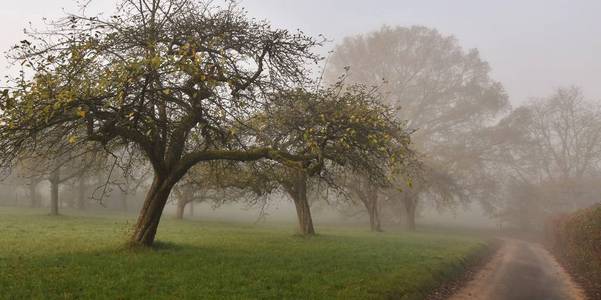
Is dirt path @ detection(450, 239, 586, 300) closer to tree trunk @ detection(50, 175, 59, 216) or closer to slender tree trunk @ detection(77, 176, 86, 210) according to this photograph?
tree trunk @ detection(50, 175, 59, 216)

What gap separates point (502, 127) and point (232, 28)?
146ft

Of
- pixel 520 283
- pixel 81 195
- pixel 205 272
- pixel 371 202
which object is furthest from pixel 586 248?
pixel 81 195

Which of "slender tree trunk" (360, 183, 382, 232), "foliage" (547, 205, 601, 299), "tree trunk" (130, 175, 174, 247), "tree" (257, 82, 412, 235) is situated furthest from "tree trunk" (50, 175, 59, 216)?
"foliage" (547, 205, 601, 299)

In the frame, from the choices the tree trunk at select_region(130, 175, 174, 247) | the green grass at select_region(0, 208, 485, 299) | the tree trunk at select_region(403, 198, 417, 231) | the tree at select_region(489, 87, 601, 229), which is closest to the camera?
the green grass at select_region(0, 208, 485, 299)

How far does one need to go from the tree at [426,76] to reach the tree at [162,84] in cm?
3969

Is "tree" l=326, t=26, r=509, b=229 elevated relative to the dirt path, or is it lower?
elevated

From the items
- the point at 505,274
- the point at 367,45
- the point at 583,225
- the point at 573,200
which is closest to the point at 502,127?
the point at 573,200

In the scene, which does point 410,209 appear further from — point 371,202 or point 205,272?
point 205,272

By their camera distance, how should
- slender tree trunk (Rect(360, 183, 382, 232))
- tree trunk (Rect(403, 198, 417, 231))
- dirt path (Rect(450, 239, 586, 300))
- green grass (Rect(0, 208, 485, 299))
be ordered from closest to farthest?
green grass (Rect(0, 208, 485, 299))
dirt path (Rect(450, 239, 586, 300))
slender tree trunk (Rect(360, 183, 382, 232))
tree trunk (Rect(403, 198, 417, 231))

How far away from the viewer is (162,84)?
16.1 meters

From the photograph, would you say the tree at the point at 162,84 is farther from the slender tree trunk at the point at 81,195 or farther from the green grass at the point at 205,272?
the slender tree trunk at the point at 81,195

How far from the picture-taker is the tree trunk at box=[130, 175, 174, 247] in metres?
17.7

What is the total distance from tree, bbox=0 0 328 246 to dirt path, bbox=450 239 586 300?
8988 millimetres

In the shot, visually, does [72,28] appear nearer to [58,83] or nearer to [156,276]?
[58,83]
